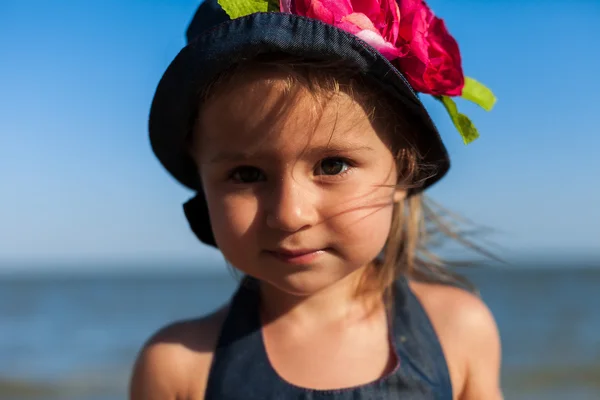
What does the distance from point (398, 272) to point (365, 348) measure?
35 cm

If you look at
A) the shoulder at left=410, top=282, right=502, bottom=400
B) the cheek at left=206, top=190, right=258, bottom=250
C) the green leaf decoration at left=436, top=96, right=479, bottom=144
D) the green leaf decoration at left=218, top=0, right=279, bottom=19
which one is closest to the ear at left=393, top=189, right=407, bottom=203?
the green leaf decoration at left=436, top=96, right=479, bottom=144

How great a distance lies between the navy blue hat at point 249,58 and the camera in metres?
1.51

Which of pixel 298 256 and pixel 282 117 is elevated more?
pixel 282 117

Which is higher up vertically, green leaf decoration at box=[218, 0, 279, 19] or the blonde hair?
green leaf decoration at box=[218, 0, 279, 19]

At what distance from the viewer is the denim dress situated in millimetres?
1753

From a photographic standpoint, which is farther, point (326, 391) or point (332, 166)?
point (326, 391)

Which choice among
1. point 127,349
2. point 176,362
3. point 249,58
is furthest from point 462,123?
point 127,349

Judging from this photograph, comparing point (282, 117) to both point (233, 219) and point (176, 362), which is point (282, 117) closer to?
point (233, 219)

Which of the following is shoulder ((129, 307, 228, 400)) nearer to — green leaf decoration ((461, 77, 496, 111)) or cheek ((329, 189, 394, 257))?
cheek ((329, 189, 394, 257))

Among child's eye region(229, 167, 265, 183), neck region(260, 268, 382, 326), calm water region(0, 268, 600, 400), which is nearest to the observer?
child's eye region(229, 167, 265, 183)

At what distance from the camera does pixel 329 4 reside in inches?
63.2

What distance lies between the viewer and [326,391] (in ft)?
5.70

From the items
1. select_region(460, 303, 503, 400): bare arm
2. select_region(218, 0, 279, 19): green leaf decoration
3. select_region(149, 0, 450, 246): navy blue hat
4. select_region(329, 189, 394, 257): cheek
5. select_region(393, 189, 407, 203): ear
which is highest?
select_region(218, 0, 279, 19): green leaf decoration

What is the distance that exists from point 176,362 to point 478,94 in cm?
118
